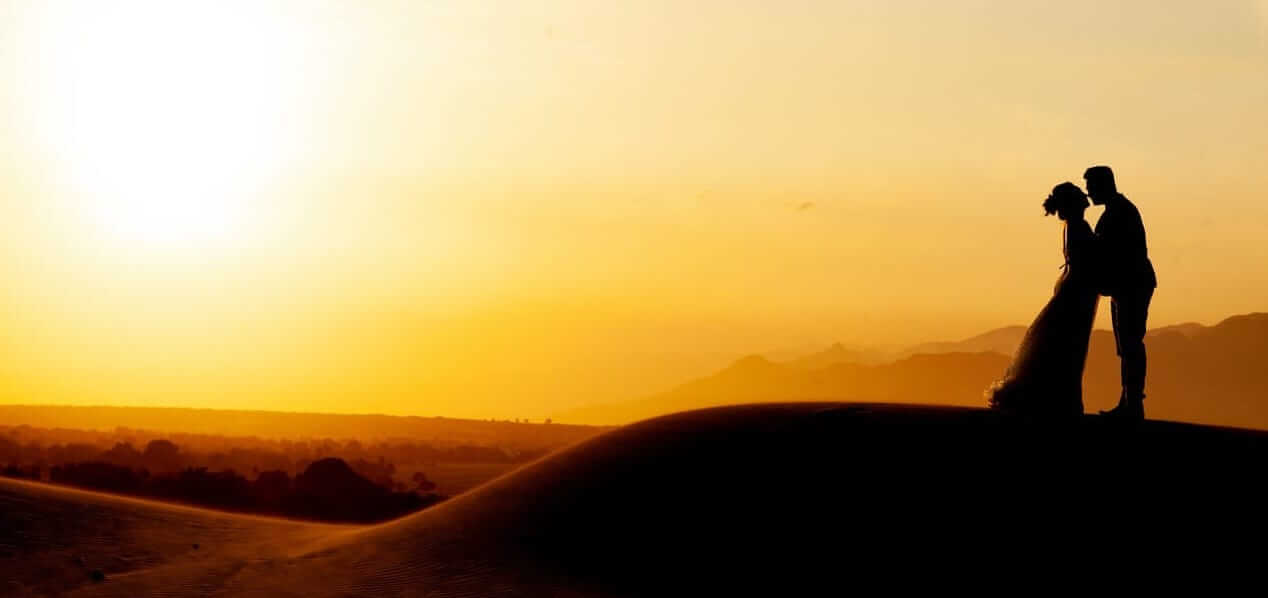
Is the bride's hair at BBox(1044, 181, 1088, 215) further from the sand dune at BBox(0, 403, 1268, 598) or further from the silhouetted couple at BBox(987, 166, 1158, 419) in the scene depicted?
the sand dune at BBox(0, 403, 1268, 598)

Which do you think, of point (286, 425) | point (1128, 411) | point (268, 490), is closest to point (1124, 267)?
point (1128, 411)

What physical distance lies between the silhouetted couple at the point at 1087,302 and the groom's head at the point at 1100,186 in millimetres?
13

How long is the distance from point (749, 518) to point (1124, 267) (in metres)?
5.92

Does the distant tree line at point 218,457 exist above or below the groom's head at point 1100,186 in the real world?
below

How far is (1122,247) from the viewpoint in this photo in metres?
16.3

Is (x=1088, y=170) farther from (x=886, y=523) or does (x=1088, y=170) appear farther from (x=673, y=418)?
(x=673, y=418)

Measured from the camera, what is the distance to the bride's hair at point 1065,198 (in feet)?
54.0

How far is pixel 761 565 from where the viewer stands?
15008 mm

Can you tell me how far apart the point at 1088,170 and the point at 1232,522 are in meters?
4.79

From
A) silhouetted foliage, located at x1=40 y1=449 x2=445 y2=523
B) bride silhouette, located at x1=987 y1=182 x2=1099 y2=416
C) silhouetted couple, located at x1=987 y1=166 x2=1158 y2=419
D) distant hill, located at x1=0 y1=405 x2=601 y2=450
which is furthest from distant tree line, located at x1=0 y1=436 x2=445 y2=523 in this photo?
distant hill, located at x1=0 y1=405 x2=601 y2=450

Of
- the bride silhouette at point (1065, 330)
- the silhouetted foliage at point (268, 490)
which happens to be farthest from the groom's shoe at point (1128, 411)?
the silhouetted foliage at point (268, 490)

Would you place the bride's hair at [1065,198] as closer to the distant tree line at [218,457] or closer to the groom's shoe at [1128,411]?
the groom's shoe at [1128,411]

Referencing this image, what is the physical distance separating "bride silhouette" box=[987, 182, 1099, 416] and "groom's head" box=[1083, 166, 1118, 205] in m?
0.15

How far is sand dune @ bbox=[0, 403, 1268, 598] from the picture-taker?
14977mm
